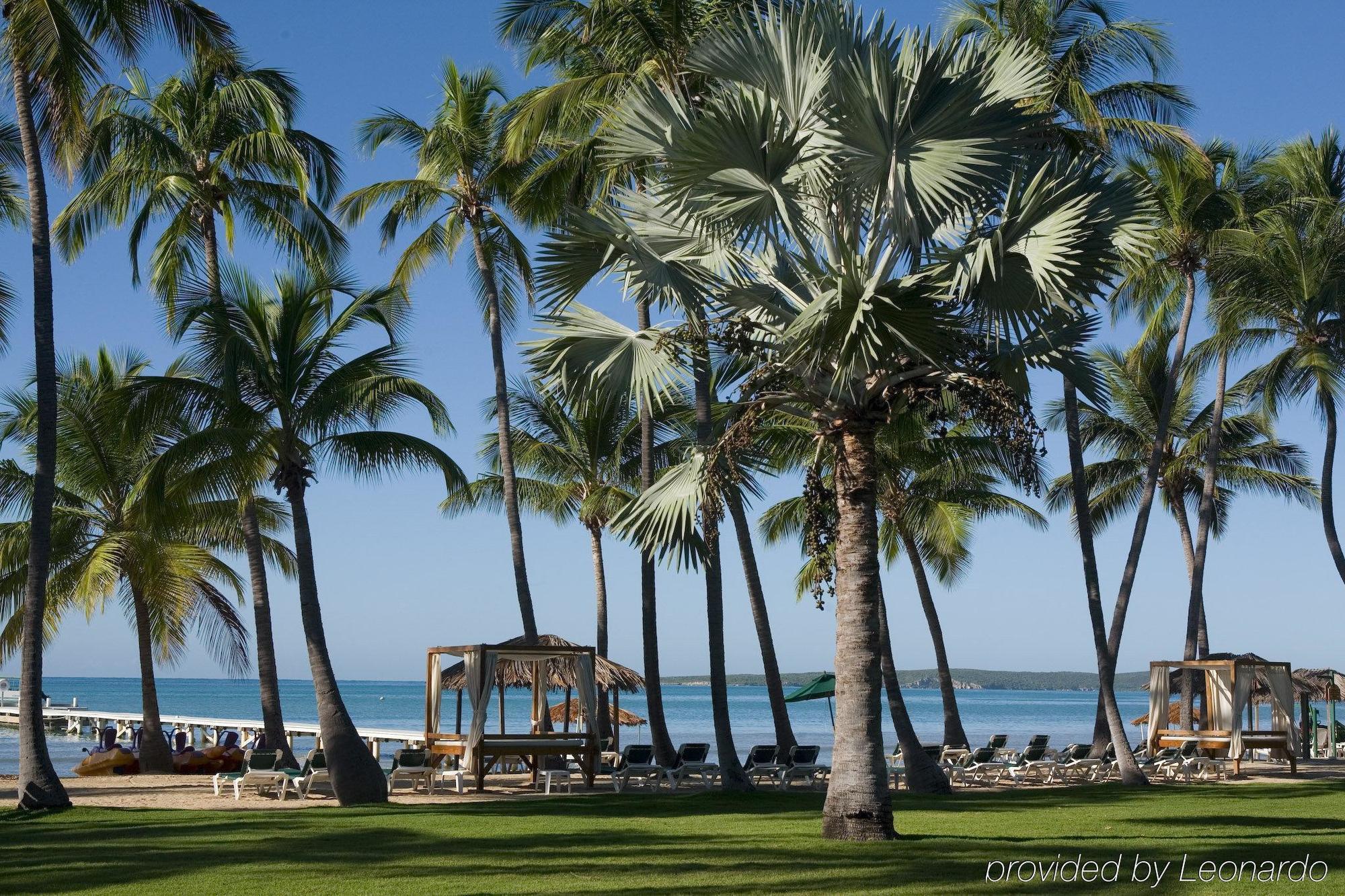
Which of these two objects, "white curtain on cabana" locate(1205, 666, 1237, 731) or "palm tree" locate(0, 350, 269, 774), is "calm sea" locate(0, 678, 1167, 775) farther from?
"white curtain on cabana" locate(1205, 666, 1237, 731)

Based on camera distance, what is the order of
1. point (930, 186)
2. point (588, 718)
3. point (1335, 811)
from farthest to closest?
point (588, 718) < point (1335, 811) < point (930, 186)

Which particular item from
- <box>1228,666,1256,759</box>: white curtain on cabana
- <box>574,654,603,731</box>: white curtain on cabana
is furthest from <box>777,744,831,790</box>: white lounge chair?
<box>1228,666,1256,759</box>: white curtain on cabana

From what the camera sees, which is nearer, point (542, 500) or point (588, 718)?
point (588, 718)

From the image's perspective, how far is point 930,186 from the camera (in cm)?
1055

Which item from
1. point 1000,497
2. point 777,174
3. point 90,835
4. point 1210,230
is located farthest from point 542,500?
point 777,174

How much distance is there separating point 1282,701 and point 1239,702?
119 centimetres

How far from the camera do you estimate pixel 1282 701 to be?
25.5 meters

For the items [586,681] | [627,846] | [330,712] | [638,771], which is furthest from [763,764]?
[627,846]

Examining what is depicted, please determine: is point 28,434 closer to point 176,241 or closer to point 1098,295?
point 176,241

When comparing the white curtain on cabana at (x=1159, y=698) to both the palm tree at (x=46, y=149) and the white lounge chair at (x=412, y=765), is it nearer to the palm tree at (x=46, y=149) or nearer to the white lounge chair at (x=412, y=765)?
the white lounge chair at (x=412, y=765)

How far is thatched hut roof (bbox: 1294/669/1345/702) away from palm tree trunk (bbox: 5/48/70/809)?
31.2 metres

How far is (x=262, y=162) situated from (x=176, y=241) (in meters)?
2.35

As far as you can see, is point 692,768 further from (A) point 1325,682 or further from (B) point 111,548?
(A) point 1325,682

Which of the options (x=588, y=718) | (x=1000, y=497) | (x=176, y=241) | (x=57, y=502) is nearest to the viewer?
(x=588, y=718)
